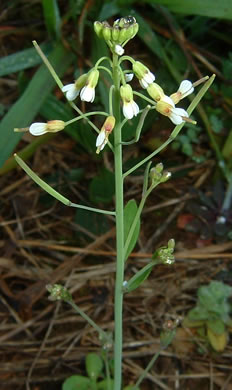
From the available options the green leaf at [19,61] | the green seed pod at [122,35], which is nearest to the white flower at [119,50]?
the green seed pod at [122,35]

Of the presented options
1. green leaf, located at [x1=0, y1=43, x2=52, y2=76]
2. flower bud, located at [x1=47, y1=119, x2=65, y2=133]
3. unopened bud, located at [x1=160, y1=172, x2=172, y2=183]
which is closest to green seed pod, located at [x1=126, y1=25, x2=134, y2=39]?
flower bud, located at [x1=47, y1=119, x2=65, y2=133]

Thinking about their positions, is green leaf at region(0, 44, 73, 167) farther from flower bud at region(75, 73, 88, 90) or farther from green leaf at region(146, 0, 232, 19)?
flower bud at region(75, 73, 88, 90)

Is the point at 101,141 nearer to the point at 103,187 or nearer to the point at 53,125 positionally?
the point at 53,125

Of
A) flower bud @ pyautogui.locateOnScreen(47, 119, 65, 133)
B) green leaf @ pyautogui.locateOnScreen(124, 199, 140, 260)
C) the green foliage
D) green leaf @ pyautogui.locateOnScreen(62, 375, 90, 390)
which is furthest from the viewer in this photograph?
the green foliage

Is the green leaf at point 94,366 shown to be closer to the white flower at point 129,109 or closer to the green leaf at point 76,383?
the green leaf at point 76,383

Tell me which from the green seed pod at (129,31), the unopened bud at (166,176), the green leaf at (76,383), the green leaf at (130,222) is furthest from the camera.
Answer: the green leaf at (76,383)

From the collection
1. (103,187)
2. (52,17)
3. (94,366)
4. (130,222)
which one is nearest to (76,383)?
(94,366)
